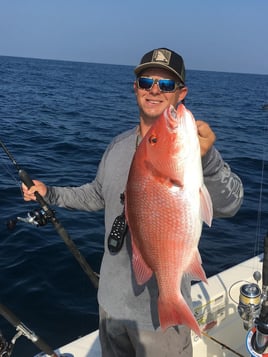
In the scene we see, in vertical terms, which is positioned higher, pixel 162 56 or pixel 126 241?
pixel 162 56

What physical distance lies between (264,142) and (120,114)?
9586mm

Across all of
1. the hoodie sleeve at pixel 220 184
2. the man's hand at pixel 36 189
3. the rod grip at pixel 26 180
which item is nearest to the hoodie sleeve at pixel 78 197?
the man's hand at pixel 36 189

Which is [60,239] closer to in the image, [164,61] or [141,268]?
[164,61]

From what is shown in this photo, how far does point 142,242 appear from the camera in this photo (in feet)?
6.22

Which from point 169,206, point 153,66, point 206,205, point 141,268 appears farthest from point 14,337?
point 153,66

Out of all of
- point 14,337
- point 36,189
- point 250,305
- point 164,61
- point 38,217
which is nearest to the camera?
point 164,61

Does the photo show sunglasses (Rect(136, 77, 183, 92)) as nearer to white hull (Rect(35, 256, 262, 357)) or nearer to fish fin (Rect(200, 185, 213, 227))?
fish fin (Rect(200, 185, 213, 227))

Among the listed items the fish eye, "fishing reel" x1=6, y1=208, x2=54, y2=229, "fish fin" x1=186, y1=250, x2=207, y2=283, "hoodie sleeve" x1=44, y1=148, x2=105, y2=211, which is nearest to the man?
"hoodie sleeve" x1=44, y1=148, x2=105, y2=211

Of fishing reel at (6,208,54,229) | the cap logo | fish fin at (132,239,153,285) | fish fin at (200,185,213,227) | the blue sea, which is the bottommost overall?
the blue sea

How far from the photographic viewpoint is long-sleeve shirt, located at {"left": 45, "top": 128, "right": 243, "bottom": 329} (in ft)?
6.88

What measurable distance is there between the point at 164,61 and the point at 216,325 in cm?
255

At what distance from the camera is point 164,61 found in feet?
7.98

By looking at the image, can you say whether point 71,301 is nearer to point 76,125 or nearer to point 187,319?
point 187,319

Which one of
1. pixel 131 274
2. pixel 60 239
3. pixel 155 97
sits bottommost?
pixel 60 239
